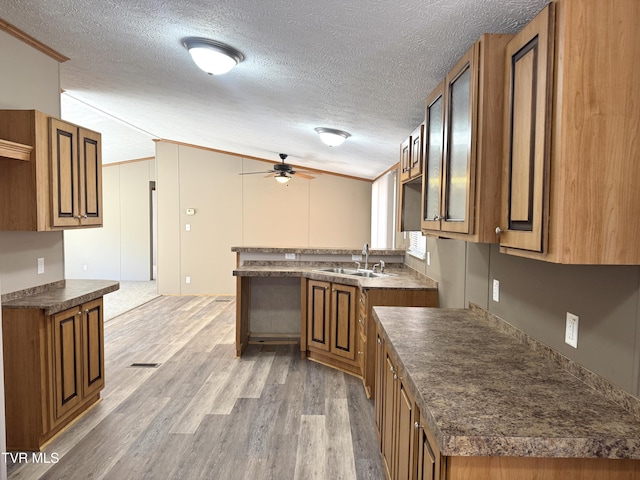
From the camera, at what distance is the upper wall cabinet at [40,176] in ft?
8.15

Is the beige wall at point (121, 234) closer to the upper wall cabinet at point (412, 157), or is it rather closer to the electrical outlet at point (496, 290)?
the upper wall cabinet at point (412, 157)

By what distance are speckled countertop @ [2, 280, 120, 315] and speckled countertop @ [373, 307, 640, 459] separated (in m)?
2.08

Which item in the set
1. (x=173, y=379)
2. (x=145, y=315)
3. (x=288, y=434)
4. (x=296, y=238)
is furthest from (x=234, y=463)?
(x=296, y=238)

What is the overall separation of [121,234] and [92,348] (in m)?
7.11

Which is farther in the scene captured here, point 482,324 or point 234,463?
point 234,463

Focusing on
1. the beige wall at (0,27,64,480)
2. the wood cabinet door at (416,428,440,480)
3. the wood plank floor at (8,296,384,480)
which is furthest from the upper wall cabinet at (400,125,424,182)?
the beige wall at (0,27,64,480)

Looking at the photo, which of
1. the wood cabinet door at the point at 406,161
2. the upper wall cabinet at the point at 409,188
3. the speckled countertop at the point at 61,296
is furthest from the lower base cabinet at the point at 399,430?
the speckled countertop at the point at 61,296

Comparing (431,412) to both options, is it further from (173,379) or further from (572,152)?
(173,379)

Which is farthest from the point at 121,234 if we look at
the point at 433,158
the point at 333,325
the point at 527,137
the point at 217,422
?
the point at 527,137

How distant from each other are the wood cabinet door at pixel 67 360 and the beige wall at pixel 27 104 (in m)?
0.45

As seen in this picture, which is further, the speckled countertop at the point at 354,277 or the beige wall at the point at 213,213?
the beige wall at the point at 213,213

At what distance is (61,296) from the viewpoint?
270cm

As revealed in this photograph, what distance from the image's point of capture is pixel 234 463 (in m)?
2.36

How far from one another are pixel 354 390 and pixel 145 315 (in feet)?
12.8
